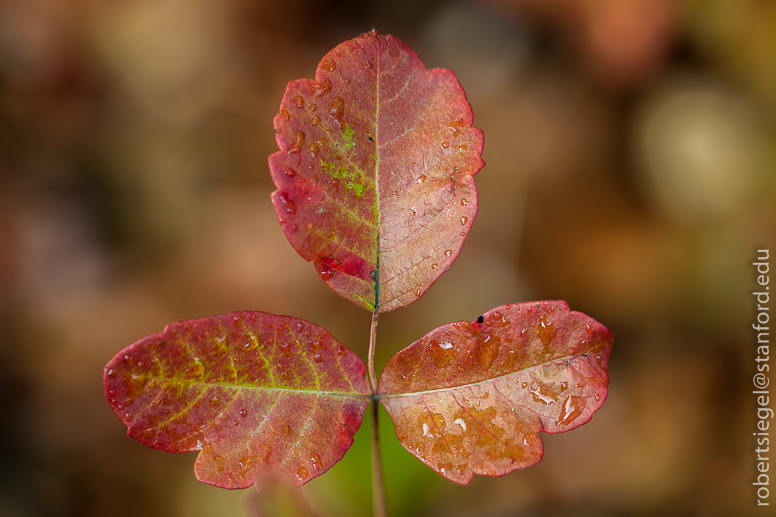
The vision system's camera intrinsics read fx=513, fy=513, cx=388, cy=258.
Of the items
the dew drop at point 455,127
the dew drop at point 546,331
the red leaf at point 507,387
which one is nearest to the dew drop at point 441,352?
the red leaf at point 507,387

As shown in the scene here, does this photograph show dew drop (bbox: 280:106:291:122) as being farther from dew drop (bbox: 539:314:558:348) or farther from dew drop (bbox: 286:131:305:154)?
dew drop (bbox: 539:314:558:348)

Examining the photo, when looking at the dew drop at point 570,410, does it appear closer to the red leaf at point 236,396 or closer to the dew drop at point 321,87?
the red leaf at point 236,396

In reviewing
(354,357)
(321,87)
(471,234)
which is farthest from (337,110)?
(471,234)

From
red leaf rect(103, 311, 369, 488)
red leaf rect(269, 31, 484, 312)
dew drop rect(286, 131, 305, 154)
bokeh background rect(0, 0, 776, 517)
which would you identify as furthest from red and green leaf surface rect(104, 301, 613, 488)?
bokeh background rect(0, 0, 776, 517)

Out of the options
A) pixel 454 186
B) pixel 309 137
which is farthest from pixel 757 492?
pixel 309 137

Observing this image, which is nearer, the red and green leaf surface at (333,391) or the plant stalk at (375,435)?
the red and green leaf surface at (333,391)

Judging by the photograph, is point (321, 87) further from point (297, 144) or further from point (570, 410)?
point (570, 410)
